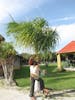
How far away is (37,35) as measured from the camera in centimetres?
1392

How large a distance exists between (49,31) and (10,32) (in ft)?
6.62

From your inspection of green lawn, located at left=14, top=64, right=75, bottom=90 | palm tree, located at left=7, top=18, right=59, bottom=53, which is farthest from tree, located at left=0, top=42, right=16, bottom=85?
palm tree, located at left=7, top=18, right=59, bottom=53

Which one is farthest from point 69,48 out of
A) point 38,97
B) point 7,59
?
point 38,97

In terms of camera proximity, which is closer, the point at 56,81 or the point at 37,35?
the point at 37,35

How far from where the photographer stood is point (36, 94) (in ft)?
42.1

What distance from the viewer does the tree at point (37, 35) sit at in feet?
45.3

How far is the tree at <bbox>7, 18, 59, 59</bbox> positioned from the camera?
45.3ft

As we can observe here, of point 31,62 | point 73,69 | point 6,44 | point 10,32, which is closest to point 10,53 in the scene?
point 6,44

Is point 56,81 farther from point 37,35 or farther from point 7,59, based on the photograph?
point 37,35

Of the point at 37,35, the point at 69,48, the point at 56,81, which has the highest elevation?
the point at 69,48

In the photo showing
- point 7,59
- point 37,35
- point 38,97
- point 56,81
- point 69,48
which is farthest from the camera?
point 69,48

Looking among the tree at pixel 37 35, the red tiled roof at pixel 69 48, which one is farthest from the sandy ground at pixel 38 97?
the red tiled roof at pixel 69 48

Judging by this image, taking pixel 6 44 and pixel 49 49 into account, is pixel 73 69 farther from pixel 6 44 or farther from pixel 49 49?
pixel 49 49

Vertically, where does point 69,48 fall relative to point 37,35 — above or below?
above
